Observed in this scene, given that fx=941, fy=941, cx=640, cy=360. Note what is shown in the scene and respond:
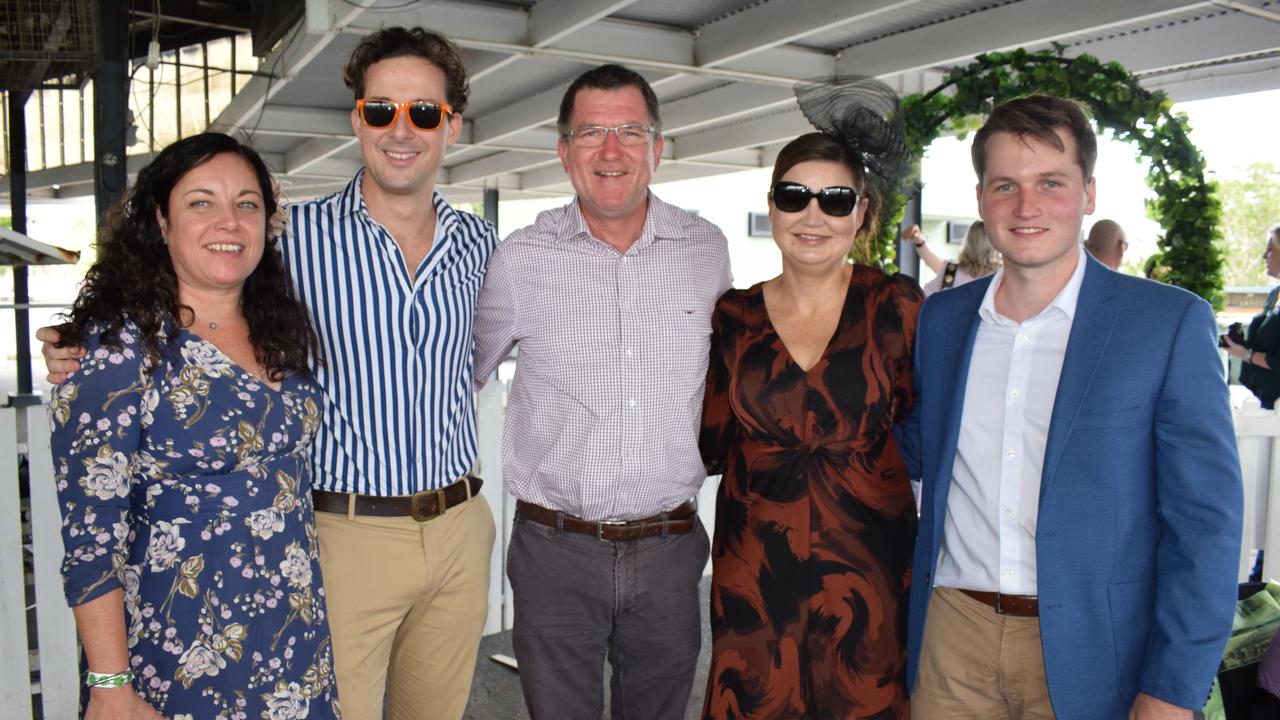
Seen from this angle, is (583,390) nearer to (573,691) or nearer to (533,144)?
(573,691)

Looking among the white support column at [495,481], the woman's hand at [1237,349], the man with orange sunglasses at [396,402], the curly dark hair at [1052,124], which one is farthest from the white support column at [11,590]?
the woman's hand at [1237,349]

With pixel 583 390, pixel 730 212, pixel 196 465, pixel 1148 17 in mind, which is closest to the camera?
pixel 196 465

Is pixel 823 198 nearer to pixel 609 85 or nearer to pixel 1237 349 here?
pixel 609 85

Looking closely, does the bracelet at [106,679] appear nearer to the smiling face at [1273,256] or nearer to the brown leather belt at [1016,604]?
the brown leather belt at [1016,604]

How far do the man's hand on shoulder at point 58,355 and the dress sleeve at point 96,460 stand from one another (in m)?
0.03

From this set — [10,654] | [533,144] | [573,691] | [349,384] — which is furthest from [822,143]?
[533,144]

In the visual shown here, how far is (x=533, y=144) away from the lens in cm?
1173

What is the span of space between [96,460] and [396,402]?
2.43ft

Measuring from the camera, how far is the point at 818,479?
7.66ft

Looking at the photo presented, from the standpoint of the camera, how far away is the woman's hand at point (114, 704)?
186 centimetres

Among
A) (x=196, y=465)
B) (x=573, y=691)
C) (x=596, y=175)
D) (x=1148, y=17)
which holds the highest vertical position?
(x=1148, y=17)

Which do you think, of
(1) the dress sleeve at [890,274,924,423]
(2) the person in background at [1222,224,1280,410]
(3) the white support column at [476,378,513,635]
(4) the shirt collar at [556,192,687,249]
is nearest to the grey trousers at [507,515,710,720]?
(1) the dress sleeve at [890,274,924,423]

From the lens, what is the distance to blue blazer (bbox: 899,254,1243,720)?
5.99 feet

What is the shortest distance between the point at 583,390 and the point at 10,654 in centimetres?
285
